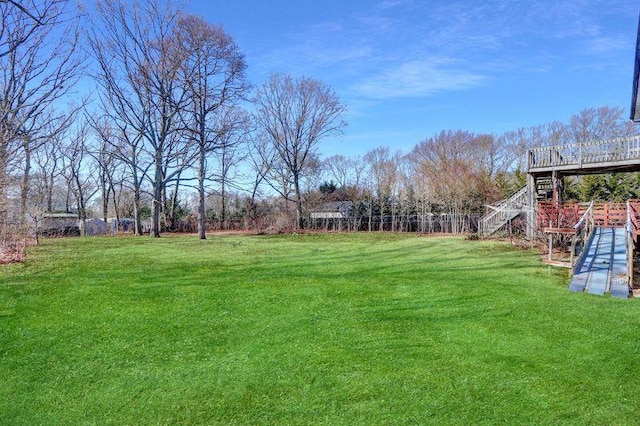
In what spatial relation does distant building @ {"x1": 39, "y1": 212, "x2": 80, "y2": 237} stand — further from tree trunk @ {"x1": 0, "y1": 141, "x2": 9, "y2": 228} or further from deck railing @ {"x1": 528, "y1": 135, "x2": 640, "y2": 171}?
deck railing @ {"x1": 528, "y1": 135, "x2": 640, "y2": 171}

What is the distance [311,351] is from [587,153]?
14482 mm

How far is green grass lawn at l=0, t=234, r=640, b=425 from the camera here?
10.2 ft

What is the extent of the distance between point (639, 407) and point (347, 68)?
17963 millimetres

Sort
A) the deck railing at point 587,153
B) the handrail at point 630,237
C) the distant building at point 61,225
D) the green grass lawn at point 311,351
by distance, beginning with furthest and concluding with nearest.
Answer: the distant building at point 61,225 → the deck railing at point 587,153 → the handrail at point 630,237 → the green grass lawn at point 311,351

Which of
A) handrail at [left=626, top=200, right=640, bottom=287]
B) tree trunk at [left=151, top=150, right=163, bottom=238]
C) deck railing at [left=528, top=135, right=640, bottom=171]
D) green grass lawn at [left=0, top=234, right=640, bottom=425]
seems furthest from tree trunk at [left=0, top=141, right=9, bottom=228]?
deck railing at [left=528, top=135, right=640, bottom=171]

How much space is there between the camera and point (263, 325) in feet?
16.4

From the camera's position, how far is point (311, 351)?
13.8 feet

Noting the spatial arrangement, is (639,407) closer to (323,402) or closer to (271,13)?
(323,402)

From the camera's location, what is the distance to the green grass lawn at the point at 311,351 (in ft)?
10.2

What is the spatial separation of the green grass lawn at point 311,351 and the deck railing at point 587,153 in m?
8.90

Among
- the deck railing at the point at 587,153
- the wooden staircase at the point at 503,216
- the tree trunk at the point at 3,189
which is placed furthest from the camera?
the wooden staircase at the point at 503,216

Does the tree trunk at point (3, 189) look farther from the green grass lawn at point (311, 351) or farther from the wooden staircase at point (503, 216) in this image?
the wooden staircase at point (503, 216)

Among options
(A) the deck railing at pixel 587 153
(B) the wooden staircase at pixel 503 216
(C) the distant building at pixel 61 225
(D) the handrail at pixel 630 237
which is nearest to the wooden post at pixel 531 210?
(A) the deck railing at pixel 587 153

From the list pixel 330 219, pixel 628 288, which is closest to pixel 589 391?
pixel 628 288
